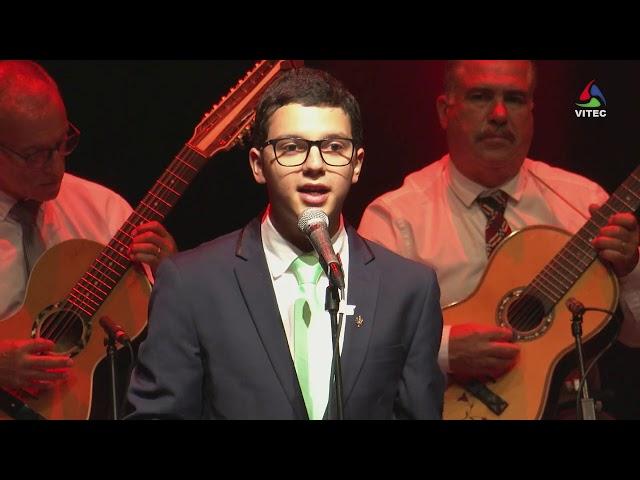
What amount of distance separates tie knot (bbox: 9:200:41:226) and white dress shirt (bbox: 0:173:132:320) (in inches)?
0.6

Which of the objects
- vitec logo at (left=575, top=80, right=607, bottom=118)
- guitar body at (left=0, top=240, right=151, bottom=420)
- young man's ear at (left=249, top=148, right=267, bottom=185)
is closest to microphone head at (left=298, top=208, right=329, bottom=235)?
young man's ear at (left=249, top=148, right=267, bottom=185)

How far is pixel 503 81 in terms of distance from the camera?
4.58 metres

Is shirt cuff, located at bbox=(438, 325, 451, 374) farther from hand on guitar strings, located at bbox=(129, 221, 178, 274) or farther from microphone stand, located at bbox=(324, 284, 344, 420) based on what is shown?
microphone stand, located at bbox=(324, 284, 344, 420)

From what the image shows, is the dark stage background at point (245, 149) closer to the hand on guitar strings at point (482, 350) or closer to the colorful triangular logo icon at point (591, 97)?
the colorful triangular logo icon at point (591, 97)

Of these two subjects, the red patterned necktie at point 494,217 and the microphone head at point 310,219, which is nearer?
the microphone head at point 310,219

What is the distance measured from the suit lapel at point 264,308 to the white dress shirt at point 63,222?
1144 mm

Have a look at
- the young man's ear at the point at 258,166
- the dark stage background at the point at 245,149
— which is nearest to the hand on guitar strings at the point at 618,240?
the dark stage background at the point at 245,149

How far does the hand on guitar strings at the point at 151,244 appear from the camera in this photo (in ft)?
14.1

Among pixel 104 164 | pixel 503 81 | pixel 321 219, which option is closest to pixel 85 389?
pixel 104 164

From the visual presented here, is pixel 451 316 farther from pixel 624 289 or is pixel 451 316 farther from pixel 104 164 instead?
pixel 104 164

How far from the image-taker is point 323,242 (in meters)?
2.96
